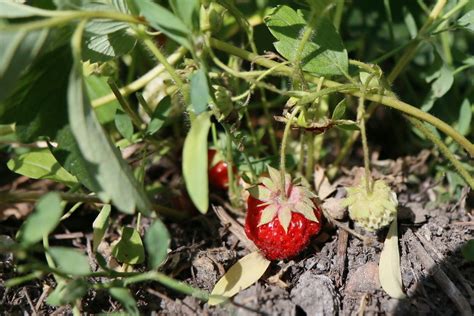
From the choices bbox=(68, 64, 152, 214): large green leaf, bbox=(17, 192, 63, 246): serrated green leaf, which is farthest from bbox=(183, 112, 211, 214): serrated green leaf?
bbox=(17, 192, 63, 246): serrated green leaf

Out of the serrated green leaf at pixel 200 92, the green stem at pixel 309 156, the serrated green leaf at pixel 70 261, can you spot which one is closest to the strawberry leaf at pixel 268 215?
the green stem at pixel 309 156

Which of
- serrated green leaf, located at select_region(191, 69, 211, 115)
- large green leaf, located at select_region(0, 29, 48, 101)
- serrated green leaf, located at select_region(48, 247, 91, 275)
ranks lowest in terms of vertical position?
serrated green leaf, located at select_region(48, 247, 91, 275)

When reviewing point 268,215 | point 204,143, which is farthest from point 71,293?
point 268,215

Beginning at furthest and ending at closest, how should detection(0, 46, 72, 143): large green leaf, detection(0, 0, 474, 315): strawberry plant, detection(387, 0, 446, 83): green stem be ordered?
detection(387, 0, 446, 83): green stem → detection(0, 46, 72, 143): large green leaf → detection(0, 0, 474, 315): strawberry plant

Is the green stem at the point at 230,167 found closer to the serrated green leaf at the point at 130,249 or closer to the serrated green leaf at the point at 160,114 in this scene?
the serrated green leaf at the point at 160,114

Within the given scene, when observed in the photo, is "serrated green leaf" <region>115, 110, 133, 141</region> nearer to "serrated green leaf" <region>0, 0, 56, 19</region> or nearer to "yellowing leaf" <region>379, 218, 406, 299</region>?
"serrated green leaf" <region>0, 0, 56, 19</region>

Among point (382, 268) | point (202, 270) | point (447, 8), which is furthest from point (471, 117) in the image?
point (202, 270)

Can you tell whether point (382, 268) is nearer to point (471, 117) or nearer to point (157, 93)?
point (471, 117)
